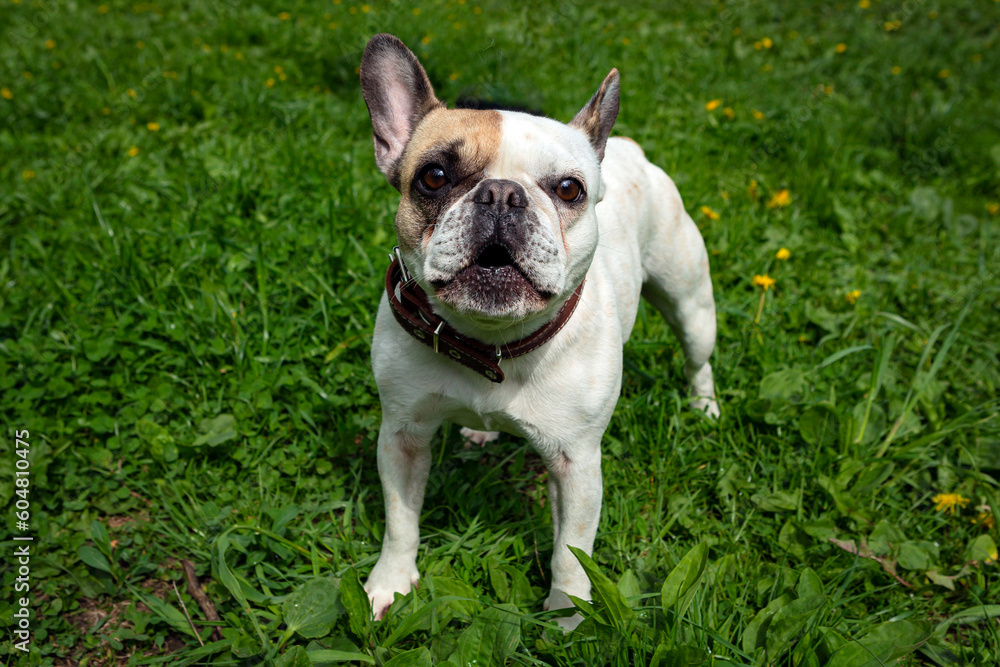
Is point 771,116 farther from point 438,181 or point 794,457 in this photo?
point 438,181

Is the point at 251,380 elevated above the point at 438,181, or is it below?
below

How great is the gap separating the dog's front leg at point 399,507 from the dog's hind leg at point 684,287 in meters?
1.43

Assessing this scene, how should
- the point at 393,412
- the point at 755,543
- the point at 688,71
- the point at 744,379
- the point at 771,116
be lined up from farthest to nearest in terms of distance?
the point at 688,71 → the point at 771,116 → the point at 744,379 → the point at 755,543 → the point at 393,412

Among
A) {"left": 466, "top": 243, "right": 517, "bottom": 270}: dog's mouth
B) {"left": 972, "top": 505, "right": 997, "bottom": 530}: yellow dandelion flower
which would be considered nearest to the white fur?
{"left": 466, "top": 243, "right": 517, "bottom": 270}: dog's mouth

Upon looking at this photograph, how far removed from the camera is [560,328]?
2324 mm

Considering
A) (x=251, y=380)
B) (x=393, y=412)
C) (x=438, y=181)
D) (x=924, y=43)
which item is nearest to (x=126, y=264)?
(x=251, y=380)

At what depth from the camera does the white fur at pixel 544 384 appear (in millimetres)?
2227

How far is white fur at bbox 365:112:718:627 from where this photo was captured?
2227 millimetres

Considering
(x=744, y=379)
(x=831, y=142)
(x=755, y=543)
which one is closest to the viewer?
(x=755, y=543)

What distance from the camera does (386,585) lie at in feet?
8.87

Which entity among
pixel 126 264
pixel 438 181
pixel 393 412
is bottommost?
pixel 126 264

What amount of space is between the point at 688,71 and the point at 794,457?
4.42m

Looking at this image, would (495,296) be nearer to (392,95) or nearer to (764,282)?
(392,95)

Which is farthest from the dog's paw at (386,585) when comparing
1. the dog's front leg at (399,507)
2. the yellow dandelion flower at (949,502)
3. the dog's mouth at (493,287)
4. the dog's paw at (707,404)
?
the yellow dandelion flower at (949,502)
